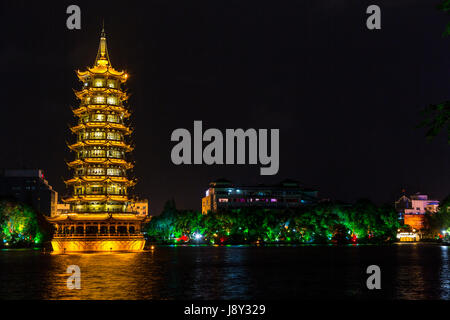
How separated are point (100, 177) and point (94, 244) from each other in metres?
13.1

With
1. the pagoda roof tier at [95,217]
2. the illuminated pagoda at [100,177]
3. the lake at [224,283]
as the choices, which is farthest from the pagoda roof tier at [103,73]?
the lake at [224,283]

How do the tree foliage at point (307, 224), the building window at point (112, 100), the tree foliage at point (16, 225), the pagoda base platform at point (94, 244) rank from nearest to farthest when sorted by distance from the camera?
the pagoda base platform at point (94, 244)
the building window at point (112, 100)
the tree foliage at point (16, 225)
the tree foliage at point (307, 224)

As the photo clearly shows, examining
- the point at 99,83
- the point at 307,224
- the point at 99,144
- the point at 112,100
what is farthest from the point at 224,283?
the point at 307,224

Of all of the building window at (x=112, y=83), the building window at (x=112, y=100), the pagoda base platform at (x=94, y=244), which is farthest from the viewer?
the building window at (x=112, y=83)

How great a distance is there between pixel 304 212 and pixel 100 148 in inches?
2600

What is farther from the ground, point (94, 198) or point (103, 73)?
point (103, 73)

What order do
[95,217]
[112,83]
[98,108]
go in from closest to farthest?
[95,217]
[98,108]
[112,83]

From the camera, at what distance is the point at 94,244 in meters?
93.7

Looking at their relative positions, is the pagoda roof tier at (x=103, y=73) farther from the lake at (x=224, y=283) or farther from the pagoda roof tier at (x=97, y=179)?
the lake at (x=224, y=283)

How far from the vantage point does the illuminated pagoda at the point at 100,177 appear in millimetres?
95688

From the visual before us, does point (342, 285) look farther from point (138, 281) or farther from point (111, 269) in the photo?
point (111, 269)

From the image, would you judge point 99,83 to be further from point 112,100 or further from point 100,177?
point 100,177

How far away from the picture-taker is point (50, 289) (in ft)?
132

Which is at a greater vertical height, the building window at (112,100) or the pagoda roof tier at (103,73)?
the pagoda roof tier at (103,73)
